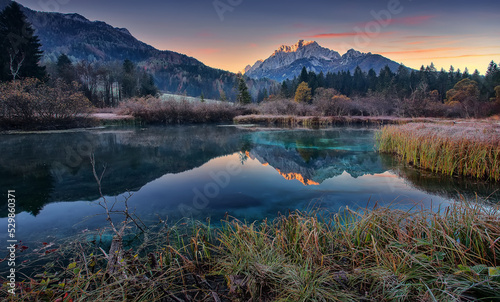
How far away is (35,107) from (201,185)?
73.5ft

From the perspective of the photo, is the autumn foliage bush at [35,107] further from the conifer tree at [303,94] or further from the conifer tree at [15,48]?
the conifer tree at [303,94]

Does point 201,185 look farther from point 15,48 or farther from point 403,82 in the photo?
point 403,82

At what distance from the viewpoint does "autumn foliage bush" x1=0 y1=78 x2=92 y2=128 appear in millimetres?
20406

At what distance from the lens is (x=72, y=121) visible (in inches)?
981

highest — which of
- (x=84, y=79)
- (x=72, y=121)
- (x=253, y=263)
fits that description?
(x=84, y=79)

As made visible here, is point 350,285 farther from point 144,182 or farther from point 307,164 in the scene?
point 307,164

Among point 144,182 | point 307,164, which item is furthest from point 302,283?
point 307,164

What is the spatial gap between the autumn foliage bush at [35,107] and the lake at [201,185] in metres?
9.10

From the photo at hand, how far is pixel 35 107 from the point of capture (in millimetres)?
21516

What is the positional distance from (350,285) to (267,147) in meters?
13.7

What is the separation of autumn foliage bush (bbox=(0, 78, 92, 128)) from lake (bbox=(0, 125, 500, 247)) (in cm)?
910

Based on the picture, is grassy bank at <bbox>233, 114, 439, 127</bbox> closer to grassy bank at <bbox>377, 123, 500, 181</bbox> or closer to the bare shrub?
the bare shrub

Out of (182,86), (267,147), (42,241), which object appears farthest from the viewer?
(182,86)

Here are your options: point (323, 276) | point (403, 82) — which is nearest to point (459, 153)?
point (323, 276)
